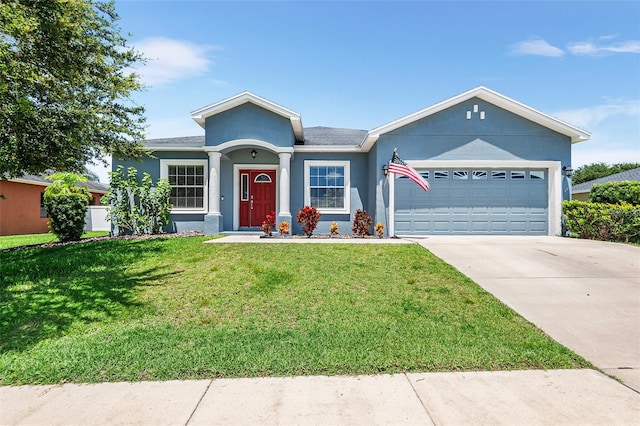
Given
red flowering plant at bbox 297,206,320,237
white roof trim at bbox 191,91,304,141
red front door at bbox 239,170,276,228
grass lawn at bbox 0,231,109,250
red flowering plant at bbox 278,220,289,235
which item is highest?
white roof trim at bbox 191,91,304,141

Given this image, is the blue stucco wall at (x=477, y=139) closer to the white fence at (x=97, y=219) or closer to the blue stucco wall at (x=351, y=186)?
the blue stucco wall at (x=351, y=186)

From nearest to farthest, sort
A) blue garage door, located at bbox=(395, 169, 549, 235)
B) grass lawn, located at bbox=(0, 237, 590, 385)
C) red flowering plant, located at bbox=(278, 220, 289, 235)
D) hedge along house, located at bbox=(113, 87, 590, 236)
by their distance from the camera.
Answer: grass lawn, located at bbox=(0, 237, 590, 385)
red flowering plant, located at bbox=(278, 220, 289, 235)
hedge along house, located at bbox=(113, 87, 590, 236)
blue garage door, located at bbox=(395, 169, 549, 235)

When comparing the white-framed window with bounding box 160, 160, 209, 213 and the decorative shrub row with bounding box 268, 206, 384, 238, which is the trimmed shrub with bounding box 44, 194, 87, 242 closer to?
the white-framed window with bounding box 160, 160, 209, 213

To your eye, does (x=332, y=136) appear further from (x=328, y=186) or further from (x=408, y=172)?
(x=408, y=172)

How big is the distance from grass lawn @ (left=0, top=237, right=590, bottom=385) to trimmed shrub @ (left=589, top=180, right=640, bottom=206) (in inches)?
Answer: 391

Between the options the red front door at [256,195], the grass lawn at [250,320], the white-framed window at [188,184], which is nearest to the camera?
the grass lawn at [250,320]

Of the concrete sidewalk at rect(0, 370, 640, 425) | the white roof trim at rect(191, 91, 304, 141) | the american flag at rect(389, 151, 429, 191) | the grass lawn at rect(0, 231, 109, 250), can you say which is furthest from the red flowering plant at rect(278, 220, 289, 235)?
the grass lawn at rect(0, 231, 109, 250)

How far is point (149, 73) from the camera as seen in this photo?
35.0ft

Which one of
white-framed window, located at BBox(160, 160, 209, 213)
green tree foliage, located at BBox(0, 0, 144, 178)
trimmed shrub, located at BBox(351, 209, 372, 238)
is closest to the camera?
green tree foliage, located at BBox(0, 0, 144, 178)

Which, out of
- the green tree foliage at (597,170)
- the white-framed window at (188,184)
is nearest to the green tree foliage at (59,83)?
the white-framed window at (188,184)

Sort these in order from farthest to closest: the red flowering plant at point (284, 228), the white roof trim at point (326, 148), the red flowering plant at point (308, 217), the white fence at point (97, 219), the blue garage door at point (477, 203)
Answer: the white fence at point (97, 219)
the white roof trim at point (326, 148)
the blue garage door at point (477, 203)
the red flowering plant at point (284, 228)
the red flowering plant at point (308, 217)

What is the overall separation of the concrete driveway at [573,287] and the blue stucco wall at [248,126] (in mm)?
6473

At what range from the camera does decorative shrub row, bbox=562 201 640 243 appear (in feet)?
33.3

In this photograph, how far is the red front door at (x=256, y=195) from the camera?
42.4 feet
